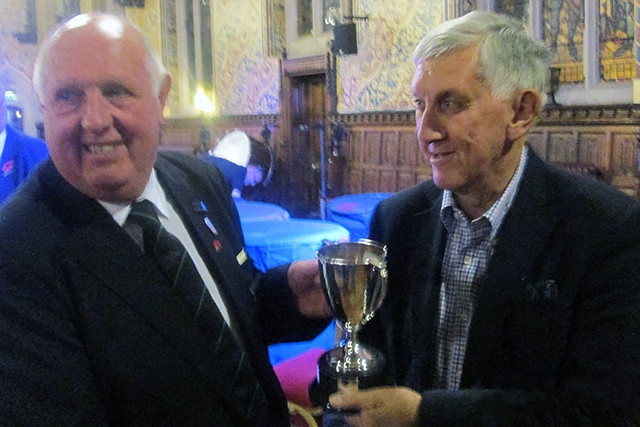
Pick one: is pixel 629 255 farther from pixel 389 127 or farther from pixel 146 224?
pixel 389 127

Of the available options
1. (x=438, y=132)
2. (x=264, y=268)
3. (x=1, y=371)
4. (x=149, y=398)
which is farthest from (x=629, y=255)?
(x=264, y=268)

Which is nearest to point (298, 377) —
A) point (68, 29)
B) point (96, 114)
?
point (96, 114)

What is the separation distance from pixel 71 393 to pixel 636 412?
106 cm

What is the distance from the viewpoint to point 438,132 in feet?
4.18

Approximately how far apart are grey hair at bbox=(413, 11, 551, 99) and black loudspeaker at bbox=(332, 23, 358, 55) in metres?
6.40

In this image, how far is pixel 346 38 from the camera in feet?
24.4

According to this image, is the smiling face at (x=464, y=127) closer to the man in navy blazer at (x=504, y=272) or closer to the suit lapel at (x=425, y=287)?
the man in navy blazer at (x=504, y=272)

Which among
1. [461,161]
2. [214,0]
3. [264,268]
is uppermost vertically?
[214,0]

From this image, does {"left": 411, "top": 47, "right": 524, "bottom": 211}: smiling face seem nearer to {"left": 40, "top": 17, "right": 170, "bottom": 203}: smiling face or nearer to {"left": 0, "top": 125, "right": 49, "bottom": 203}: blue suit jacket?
{"left": 40, "top": 17, "right": 170, "bottom": 203}: smiling face

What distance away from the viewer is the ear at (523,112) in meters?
1.28

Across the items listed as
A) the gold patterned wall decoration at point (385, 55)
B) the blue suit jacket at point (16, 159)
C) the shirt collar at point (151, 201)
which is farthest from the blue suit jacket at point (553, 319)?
the gold patterned wall decoration at point (385, 55)

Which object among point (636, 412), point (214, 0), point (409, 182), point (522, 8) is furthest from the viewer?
point (214, 0)

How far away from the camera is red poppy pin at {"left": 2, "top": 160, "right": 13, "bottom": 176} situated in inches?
89.7

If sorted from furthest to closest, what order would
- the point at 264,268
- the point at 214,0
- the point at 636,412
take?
the point at 214,0, the point at 264,268, the point at 636,412
